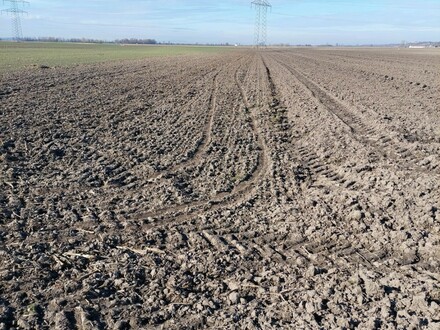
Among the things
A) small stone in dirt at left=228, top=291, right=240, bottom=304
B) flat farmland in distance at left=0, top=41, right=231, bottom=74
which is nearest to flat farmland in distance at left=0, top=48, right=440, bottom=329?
small stone in dirt at left=228, top=291, right=240, bottom=304

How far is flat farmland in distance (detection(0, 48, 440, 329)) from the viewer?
454 cm

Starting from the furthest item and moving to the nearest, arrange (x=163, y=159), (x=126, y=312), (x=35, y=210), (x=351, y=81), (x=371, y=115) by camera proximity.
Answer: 1. (x=351, y=81)
2. (x=371, y=115)
3. (x=163, y=159)
4. (x=35, y=210)
5. (x=126, y=312)

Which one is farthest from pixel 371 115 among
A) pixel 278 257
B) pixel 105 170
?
pixel 278 257

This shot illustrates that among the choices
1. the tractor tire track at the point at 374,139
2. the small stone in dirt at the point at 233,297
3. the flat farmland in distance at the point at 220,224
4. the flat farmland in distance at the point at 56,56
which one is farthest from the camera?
the flat farmland in distance at the point at 56,56

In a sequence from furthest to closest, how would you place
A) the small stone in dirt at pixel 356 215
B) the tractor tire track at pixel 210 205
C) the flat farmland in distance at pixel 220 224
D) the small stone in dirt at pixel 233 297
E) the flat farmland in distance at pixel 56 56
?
the flat farmland in distance at pixel 56 56 → the tractor tire track at pixel 210 205 → the small stone in dirt at pixel 356 215 → the small stone in dirt at pixel 233 297 → the flat farmland in distance at pixel 220 224

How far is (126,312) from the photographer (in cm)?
451

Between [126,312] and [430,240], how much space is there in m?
3.96

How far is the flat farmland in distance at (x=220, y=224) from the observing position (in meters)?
4.54

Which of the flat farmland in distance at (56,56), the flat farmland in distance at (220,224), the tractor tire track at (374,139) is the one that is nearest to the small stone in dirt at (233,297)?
the flat farmland in distance at (220,224)

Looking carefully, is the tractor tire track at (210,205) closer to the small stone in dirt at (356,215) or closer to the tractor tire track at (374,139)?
the small stone in dirt at (356,215)

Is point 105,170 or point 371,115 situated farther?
point 371,115

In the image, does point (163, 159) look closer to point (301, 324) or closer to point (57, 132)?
point (57, 132)

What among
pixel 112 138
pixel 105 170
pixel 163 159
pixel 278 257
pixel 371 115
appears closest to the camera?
pixel 278 257

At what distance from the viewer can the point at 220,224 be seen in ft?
21.7
